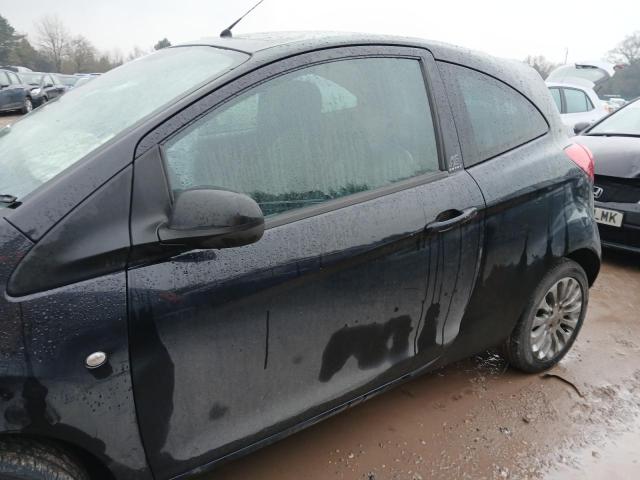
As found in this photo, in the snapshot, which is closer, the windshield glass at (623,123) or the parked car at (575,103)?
the windshield glass at (623,123)

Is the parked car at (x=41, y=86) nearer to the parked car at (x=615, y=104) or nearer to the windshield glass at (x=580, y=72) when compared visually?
the windshield glass at (x=580, y=72)

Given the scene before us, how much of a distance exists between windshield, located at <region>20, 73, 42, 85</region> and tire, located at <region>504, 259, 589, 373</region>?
78.6ft

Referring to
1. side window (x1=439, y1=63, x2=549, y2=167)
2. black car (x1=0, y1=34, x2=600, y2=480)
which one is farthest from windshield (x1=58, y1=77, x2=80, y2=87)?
side window (x1=439, y1=63, x2=549, y2=167)

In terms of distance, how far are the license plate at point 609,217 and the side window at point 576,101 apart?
205 inches

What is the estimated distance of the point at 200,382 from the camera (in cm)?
150

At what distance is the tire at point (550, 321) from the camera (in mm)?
2508

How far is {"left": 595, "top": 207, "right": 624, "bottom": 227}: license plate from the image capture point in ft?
13.2

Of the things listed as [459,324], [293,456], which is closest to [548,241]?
[459,324]

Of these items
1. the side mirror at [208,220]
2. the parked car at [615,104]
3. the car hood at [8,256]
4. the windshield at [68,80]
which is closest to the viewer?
the car hood at [8,256]

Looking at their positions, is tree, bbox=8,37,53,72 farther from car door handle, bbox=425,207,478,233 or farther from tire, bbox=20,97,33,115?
car door handle, bbox=425,207,478,233

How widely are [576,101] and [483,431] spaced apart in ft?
26.4

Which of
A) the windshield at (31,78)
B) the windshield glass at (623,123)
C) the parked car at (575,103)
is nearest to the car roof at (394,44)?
the windshield glass at (623,123)

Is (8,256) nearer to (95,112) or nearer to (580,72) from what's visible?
(95,112)

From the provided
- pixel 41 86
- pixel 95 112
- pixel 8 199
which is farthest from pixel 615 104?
pixel 41 86
